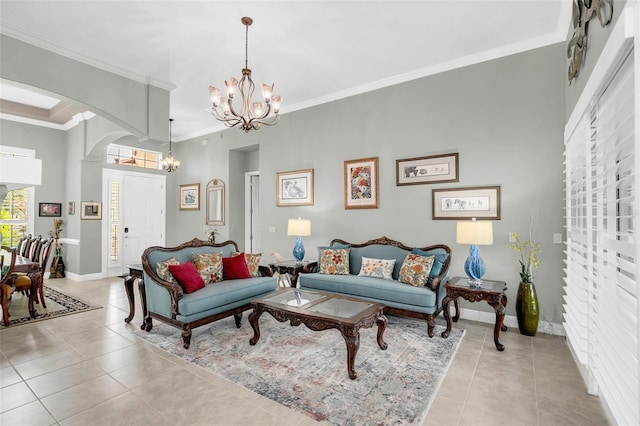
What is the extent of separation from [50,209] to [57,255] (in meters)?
0.98

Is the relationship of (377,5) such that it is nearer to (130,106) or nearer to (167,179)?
(130,106)

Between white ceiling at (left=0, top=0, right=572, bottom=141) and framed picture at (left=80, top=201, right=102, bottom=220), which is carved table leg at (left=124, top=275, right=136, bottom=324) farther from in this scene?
framed picture at (left=80, top=201, right=102, bottom=220)

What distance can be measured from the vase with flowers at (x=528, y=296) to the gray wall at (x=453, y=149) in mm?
101

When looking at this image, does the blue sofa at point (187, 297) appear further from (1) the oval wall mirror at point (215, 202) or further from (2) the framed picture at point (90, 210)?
(2) the framed picture at point (90, 210)

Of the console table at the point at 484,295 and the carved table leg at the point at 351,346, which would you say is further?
the console table at the point at 484,295

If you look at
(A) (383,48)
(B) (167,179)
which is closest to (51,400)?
(A) (383,48)

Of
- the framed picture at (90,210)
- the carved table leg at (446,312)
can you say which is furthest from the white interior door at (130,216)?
the carved table leg at (446,312)

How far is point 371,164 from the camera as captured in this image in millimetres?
4719

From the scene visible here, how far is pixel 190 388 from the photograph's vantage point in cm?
238

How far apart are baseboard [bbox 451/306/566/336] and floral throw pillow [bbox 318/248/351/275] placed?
1509 mm

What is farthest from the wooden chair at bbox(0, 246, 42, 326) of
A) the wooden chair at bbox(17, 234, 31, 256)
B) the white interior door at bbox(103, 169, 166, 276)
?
the white interior door at bbox(103, 169, 166, 276)

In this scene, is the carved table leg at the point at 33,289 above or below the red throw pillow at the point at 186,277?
below

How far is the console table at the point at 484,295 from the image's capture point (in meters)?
3.07

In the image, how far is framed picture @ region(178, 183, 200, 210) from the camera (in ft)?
24.1
